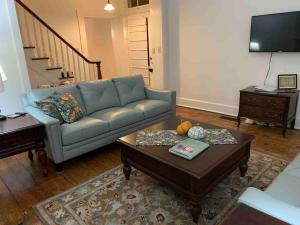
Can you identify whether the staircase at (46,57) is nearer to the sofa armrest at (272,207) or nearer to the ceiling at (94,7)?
the ceiling at (94,7)

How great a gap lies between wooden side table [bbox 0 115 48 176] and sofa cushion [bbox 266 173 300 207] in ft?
6.97

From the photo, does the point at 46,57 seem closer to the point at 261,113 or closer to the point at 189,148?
the point at 189,148

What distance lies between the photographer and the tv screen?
3137mm

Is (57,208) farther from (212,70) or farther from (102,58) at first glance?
(102,58)

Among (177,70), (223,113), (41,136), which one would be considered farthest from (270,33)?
(41,136)

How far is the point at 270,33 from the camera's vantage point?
3350 mm

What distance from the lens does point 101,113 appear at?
3.14 meters

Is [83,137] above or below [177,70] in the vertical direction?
below

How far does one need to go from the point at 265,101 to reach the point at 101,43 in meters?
5.49

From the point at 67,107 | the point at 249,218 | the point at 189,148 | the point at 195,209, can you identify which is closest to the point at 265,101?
the point at 189,148

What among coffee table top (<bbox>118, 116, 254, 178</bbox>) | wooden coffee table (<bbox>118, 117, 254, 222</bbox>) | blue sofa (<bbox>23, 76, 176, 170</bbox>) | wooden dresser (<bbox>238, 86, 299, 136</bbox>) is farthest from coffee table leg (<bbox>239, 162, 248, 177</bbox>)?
blue sofa (<bbox>23, 76, 176, 170</bbox>)

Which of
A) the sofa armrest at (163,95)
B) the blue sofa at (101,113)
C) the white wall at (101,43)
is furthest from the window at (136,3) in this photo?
the sofa armrest at (163,95)

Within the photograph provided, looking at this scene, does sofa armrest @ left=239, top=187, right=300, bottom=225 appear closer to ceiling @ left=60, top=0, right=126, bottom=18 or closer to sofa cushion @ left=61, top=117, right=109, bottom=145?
sofa cushion @ left=61, top=117, right=109, bottom=145

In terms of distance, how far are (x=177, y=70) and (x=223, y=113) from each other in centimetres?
140
